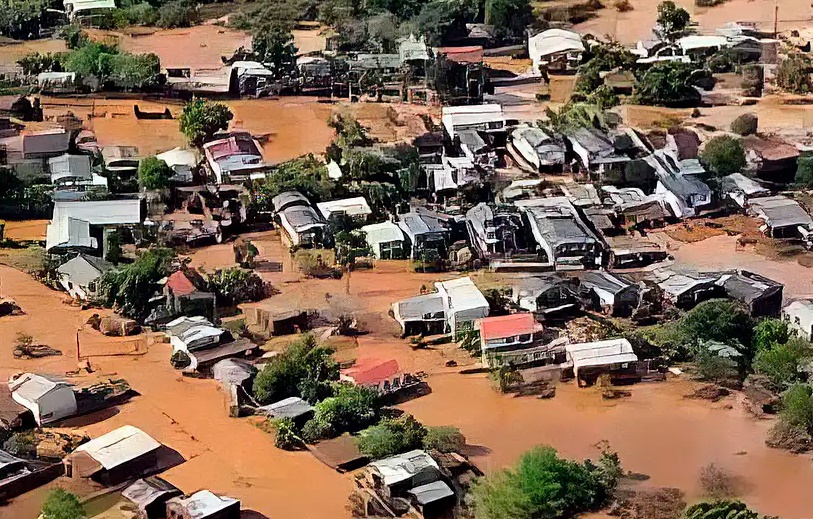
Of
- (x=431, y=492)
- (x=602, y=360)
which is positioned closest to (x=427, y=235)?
(x=602, y=360)

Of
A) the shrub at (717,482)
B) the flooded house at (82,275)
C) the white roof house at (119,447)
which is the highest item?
the flooded house at (82,275)

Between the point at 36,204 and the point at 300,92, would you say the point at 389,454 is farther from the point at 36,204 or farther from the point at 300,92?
the point at 300,92

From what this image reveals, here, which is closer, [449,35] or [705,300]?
[705,300]

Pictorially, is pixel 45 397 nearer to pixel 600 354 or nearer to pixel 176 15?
pixel 600 354

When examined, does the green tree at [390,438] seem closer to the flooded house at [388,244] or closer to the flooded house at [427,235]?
the flooded house at [427,235]

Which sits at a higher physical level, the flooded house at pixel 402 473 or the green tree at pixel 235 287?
the green tree at pixel 235 287

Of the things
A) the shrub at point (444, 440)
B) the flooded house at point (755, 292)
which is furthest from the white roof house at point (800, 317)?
the shrub at point (444, 440)

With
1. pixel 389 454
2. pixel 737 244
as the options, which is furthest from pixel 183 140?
pixel 389 454

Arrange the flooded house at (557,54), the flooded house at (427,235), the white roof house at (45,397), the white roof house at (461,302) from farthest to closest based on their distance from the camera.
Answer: the flooded house at (557,54), the flooded house at (427,235), the white roof house at (461,302), the white roof house at (45,397)
